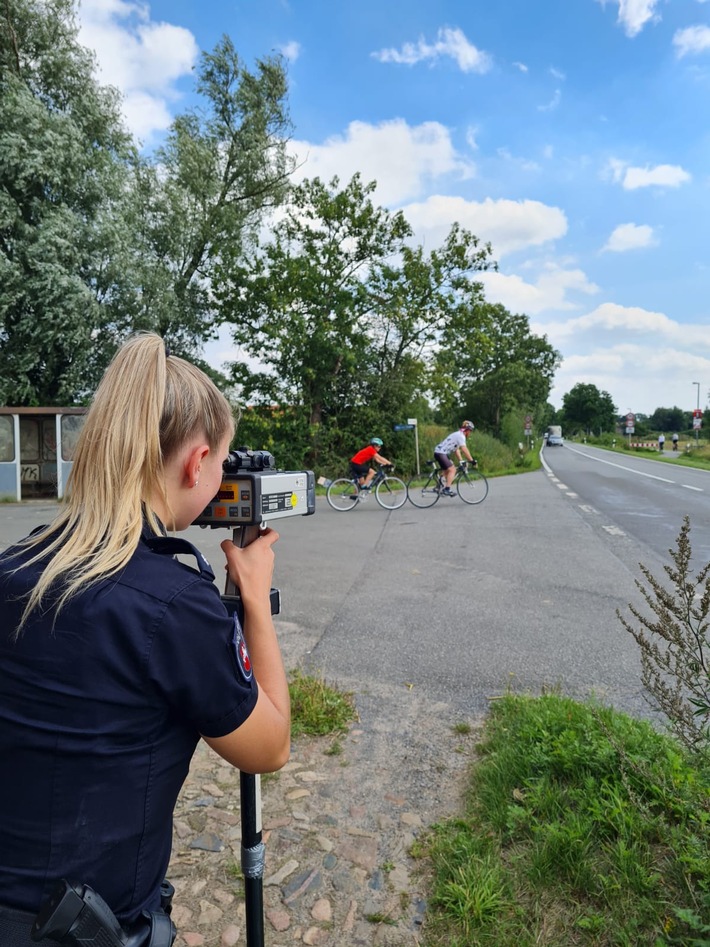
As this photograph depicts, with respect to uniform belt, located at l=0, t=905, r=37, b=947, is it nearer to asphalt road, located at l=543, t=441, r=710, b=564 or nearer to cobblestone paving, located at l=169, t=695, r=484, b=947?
cobblestone paving, located at l=169, t=695, r=484, b=947

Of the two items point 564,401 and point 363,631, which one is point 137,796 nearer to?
point 363,631

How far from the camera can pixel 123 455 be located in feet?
3.81

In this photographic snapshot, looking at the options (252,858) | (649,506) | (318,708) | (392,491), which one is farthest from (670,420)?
(252,858)

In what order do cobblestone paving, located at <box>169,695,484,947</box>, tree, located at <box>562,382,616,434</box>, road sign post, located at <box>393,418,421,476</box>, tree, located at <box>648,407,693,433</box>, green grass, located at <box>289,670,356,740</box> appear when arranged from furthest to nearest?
tree, located at <box>648,407,693,433</box>, tree, located at <box>562,382,616,434</box>, road sign post, located at <box>393,418,421,476</box>, green grass, located at <box>289,670,356,740</box>, cobblestone paving, located at <box>169,695,484,947</box>

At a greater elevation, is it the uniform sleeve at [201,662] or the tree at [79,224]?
the tree at [79,224]

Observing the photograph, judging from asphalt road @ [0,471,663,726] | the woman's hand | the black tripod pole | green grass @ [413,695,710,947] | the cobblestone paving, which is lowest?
the cobblestone paving

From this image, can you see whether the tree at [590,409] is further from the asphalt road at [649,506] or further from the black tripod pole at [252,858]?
the black tripod pole at [252,858]

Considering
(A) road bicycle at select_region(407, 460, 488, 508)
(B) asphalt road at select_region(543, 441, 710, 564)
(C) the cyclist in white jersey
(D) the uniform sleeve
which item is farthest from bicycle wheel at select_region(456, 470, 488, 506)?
(D) the uniform sleeve

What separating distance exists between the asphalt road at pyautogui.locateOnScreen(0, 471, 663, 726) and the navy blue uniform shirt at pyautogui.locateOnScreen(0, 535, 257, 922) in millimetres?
2680

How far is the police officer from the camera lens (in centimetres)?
103

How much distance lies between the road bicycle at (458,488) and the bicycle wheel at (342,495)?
1498mm

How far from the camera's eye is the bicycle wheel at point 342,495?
44.4ft

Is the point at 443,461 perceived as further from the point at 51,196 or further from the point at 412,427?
the point at 51,196

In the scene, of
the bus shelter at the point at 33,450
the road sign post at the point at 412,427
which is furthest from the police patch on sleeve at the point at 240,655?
the road sign post at the point at 412,427
